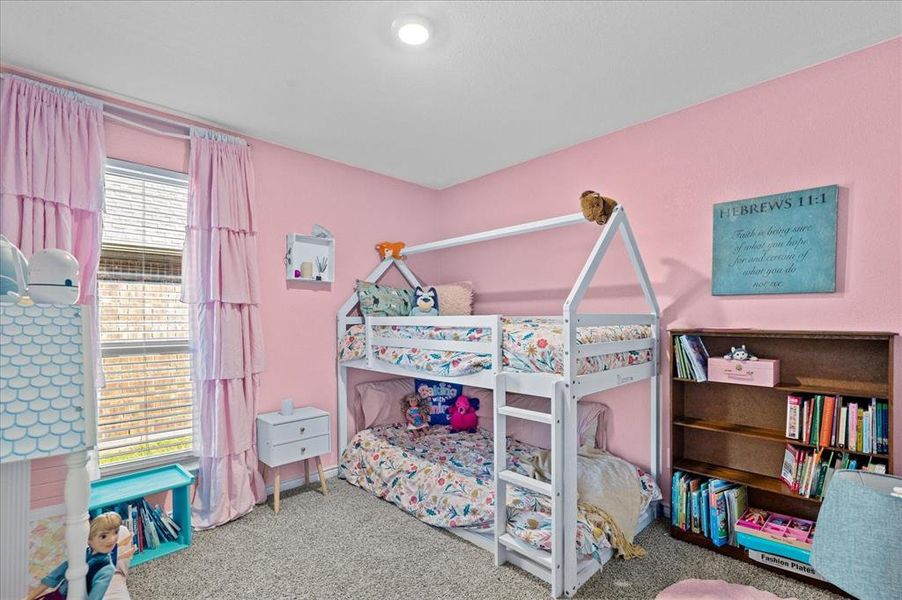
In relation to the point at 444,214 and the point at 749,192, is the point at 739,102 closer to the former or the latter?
the point at 749,192

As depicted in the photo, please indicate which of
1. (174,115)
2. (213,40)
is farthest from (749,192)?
(174,115)

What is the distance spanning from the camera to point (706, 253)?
257 centimetres

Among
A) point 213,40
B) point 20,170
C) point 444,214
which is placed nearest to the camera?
point 213,40

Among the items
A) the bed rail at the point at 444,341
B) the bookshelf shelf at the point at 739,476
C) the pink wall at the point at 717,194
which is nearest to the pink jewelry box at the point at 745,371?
the pink wall at the point at 717,194

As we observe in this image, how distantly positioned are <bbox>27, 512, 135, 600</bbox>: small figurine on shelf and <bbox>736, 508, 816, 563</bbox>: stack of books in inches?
107

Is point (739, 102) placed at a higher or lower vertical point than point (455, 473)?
higher

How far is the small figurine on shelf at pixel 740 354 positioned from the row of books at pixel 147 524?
10.5 ft

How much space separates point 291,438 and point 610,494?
1984mm

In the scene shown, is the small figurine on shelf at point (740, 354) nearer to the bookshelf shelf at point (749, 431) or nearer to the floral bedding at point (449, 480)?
the bookshelf shelf at point (749, 431)

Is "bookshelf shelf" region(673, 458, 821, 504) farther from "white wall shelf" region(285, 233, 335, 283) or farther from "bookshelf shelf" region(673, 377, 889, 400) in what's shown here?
"white wall shelf" region(285, 233, 335, 283)

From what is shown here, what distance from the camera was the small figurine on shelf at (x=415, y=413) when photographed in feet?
11.6

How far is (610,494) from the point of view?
2383mm

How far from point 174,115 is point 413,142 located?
148 cm

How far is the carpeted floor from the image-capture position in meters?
2.00
